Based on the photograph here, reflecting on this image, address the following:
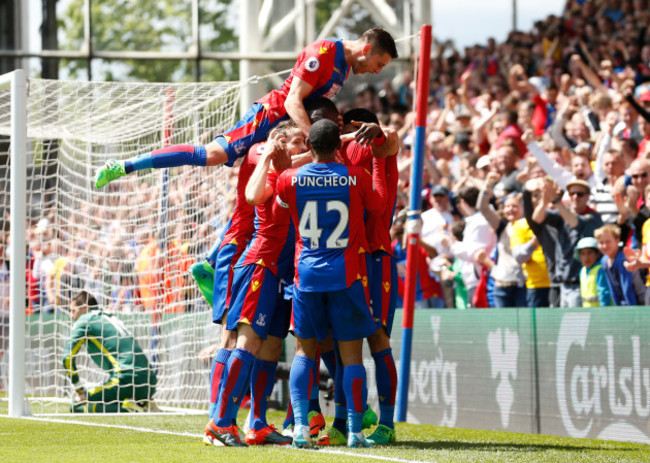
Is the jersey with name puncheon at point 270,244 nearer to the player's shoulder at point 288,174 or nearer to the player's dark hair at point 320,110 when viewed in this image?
the player's shoulder at point 288,174

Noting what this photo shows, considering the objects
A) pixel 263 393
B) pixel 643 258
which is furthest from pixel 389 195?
pixel 643 258

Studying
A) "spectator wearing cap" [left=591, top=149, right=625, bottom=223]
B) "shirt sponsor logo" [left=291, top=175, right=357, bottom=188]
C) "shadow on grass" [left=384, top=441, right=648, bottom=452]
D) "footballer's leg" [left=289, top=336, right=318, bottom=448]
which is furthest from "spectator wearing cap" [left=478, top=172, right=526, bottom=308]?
"shirt sponsor logo" [left=291, top=175, right=357, bottom=188]

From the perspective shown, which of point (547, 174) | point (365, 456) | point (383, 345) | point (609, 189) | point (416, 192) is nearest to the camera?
point (365, 456)

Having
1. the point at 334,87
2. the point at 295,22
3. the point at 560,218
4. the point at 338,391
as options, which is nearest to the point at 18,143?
the point at 334,87

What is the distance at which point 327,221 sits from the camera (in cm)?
695

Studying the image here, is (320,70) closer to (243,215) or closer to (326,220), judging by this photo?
(243,215)

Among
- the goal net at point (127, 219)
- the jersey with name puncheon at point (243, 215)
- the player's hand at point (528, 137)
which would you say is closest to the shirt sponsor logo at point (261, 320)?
the jersey with name puncheon at point (243, 215)

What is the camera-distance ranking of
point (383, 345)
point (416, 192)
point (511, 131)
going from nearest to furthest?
point (383, 345) < point (416, 192) < point (511, 131)

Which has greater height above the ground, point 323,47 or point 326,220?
point 323,47

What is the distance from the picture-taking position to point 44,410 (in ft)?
35.2

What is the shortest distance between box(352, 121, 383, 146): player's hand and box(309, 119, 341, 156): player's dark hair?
196 mm

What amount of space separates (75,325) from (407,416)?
10.9 ft

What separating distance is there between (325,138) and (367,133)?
0.31 m

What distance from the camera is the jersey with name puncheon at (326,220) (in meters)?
6.93
